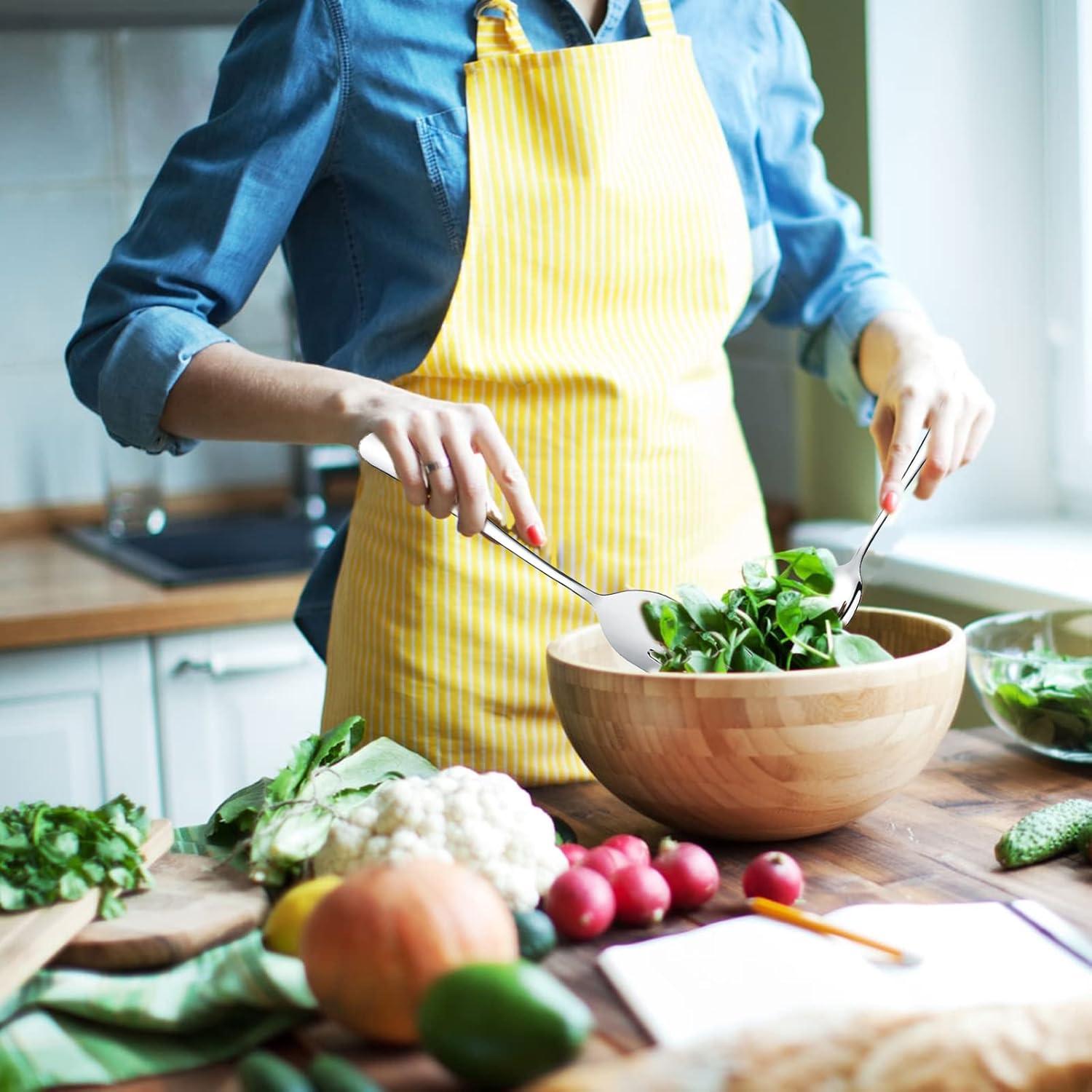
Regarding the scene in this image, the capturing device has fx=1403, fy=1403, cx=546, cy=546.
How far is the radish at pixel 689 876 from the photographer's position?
2.80 ft

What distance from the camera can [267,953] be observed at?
78cm

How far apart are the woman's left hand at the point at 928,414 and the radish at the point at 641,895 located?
15.7 inches

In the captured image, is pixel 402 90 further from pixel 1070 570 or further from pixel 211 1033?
pixel 1070 570

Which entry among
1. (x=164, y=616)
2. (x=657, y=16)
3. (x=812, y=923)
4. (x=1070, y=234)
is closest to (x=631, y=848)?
(x=812, y=923)

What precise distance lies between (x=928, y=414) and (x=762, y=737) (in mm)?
410

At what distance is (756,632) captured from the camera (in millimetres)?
957

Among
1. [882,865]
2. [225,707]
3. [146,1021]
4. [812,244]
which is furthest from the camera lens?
[225,707]

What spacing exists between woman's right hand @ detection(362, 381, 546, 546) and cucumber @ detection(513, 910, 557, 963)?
0.95 ft

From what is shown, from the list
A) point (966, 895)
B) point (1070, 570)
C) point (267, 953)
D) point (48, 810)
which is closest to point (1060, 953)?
point (966, 895)

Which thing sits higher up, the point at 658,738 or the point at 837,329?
the point at 837,329

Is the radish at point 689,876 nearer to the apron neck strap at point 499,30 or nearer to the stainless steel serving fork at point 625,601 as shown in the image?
the stainless steel serving fork at point 625,601

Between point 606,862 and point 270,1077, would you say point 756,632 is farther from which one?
point 270,1077

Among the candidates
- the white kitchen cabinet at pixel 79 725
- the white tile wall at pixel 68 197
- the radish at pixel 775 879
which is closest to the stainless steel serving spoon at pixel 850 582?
the radish at pixel 775 879

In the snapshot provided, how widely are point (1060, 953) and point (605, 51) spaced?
2.67 ft
